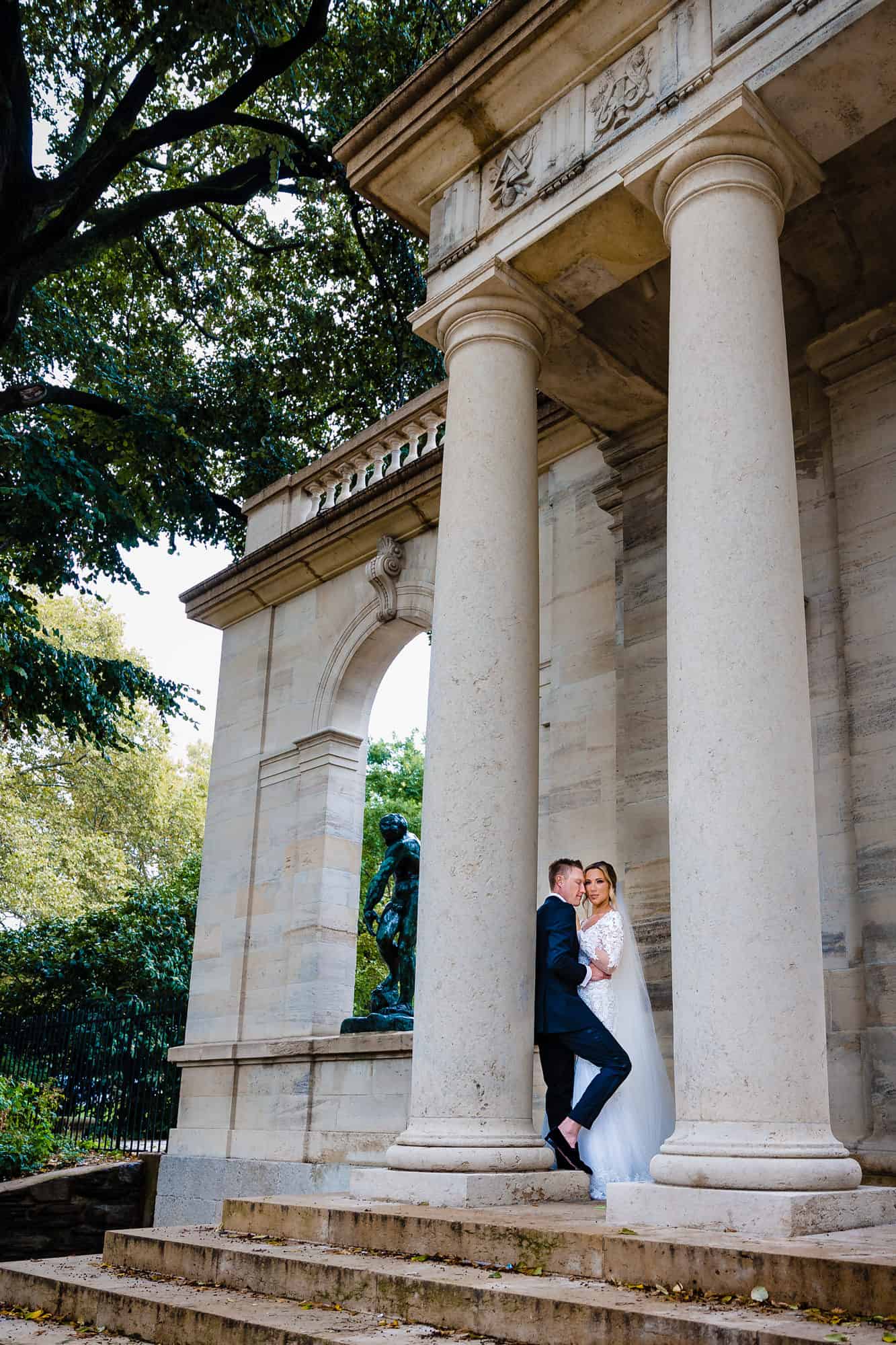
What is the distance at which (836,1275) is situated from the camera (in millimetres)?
4879

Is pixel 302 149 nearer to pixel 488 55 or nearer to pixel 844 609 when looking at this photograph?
pixel 488 55

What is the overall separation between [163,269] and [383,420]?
10.0 meters

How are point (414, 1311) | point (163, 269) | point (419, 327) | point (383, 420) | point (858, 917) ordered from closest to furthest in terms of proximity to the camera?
point (414, 1311) < point (858, 917) < point (419, 327) < point (383, 420) < point (163, 269)

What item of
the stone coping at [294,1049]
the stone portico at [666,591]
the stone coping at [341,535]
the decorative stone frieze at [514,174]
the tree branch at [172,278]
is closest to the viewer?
the stone portico at [666,591]

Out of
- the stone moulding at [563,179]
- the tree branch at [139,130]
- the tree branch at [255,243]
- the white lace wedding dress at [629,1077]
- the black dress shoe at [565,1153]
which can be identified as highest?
the tree branch at [255,243]

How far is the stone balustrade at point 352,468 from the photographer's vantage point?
16875mm

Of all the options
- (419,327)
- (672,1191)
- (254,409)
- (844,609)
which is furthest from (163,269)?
(672,1191)

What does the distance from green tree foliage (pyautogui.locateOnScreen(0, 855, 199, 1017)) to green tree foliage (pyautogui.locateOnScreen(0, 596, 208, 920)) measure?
964 cm

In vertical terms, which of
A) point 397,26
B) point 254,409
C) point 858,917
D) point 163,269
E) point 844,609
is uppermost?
point 397,26

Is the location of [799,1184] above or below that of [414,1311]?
above

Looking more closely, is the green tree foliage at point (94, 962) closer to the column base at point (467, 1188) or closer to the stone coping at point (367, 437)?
the stone coping at point (367, 437)

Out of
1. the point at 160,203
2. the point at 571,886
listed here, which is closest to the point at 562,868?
the point at 571,886

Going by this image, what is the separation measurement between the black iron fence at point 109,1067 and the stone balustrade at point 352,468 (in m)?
8.49

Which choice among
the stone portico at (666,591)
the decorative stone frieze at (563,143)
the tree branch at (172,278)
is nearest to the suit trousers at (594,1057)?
the stone portico at (666,591)
